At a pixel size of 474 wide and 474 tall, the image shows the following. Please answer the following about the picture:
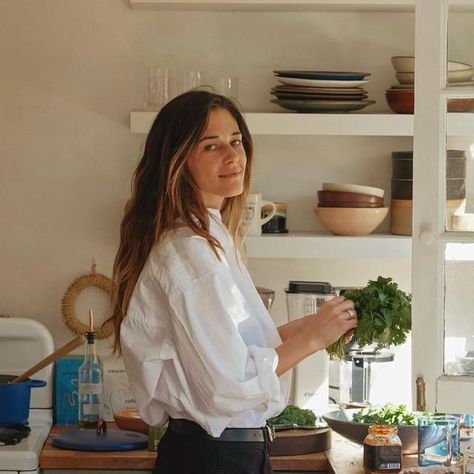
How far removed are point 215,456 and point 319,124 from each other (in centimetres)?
129

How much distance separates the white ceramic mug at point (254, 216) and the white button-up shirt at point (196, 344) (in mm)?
923

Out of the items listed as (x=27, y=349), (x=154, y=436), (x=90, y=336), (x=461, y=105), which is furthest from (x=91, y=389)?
(x=461, y=105)

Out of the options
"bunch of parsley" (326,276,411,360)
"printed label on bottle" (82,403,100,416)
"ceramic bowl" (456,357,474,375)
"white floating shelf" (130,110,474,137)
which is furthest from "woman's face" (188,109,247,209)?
"printed label on bottle" (82,403,100,416)

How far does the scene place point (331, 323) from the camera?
2.61 m

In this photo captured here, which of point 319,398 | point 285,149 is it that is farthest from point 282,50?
point 319,398

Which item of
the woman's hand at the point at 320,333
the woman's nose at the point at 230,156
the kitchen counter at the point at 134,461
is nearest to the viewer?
the woman's hand at the point at 320,333

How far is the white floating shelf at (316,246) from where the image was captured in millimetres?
3543

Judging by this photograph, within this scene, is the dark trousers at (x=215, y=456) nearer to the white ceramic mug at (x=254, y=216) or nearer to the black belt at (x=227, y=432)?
the black belt at (x=227, y=432)

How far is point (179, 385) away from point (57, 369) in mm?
1270

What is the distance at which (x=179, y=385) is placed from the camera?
251 cm

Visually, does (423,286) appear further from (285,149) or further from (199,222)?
(285,149)

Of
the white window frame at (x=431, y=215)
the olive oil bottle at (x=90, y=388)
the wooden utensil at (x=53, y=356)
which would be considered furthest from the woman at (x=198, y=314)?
the olive oil bottle at (x=90, y=388)

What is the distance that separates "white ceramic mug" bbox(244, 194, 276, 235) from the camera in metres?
3.54

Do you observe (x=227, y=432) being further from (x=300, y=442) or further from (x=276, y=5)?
(x=276, y=5)
